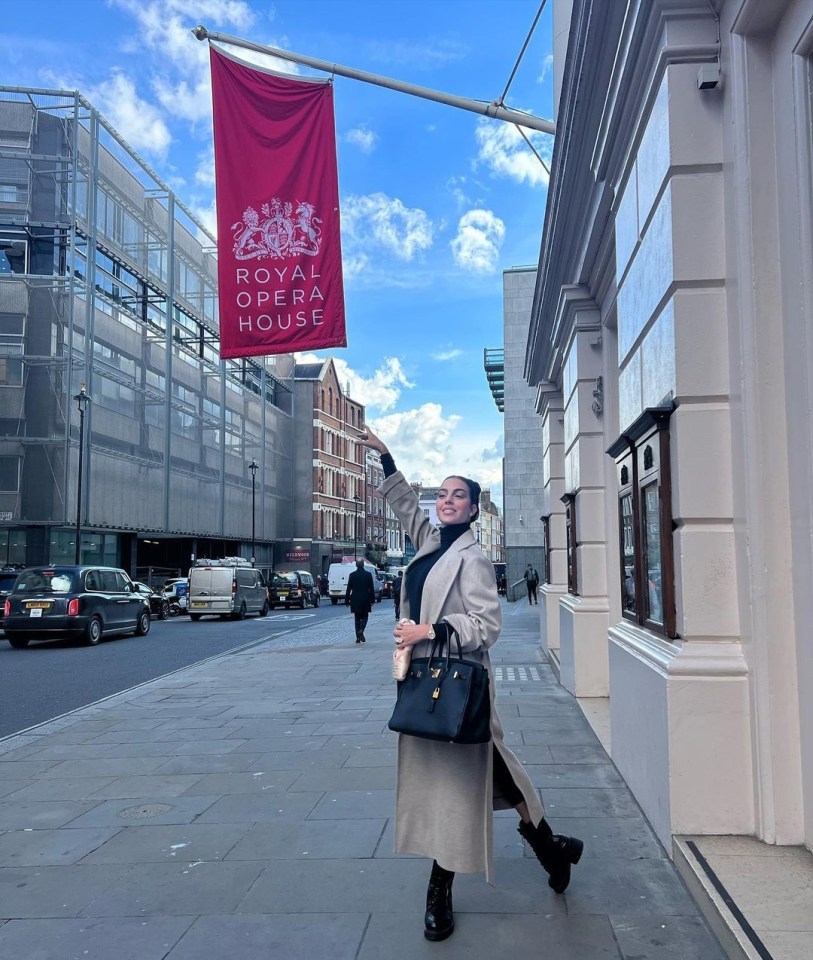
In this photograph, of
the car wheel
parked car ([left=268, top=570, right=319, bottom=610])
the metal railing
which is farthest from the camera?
parked car ([left=268, top=570, right=319, bottom=610])

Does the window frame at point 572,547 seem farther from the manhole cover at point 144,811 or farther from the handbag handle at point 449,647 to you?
the handbag handle at point 449,647

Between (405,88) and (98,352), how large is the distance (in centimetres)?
2970

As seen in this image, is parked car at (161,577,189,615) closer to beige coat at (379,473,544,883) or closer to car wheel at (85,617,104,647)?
car wheel at (85,617,104,647)

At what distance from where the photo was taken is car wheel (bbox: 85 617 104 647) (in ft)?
60.5

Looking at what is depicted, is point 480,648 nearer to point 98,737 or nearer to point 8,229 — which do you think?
point 98,737

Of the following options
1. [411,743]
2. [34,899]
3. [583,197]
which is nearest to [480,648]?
[411,743]

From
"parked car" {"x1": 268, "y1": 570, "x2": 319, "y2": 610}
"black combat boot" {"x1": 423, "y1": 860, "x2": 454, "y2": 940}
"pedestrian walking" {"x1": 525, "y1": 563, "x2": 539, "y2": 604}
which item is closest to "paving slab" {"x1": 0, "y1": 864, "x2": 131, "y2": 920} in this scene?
"black combat boot" {"x1": 423, "y1": 860, "x2": 454, "y2": 940}

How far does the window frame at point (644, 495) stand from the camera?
4375 millimetres

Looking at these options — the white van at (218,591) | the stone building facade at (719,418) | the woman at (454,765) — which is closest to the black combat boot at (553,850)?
the woman at (454,765)

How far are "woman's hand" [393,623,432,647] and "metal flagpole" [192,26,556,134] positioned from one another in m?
7.05

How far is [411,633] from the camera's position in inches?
131

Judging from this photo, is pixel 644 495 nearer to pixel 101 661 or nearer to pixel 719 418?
pixel 719 418

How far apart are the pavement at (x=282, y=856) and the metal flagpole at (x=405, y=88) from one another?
609cm

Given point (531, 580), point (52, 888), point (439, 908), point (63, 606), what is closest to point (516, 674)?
point (52, 888)
